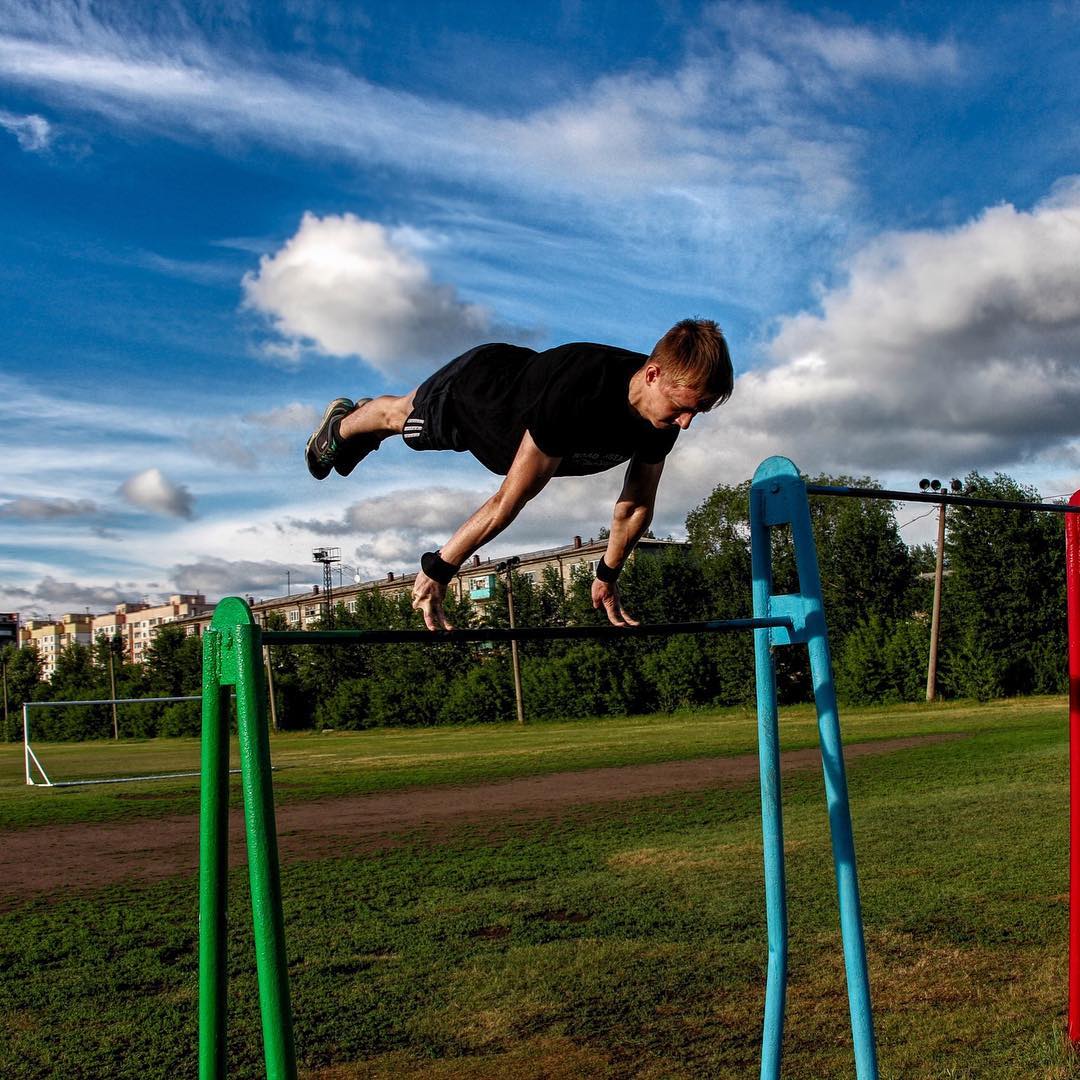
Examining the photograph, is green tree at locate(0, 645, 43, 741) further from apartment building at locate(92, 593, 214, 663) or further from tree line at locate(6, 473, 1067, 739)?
apartment building at locate(92, 593, 214, 663)

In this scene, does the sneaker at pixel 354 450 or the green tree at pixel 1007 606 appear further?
the green tree at pixel 1007 606

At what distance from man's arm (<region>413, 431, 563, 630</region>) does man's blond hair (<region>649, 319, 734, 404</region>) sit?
0.37 m

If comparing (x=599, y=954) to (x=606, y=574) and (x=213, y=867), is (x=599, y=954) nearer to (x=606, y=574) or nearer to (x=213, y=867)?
(x=606, y=574)

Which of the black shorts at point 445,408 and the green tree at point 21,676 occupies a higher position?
the black shorts at point 445,408

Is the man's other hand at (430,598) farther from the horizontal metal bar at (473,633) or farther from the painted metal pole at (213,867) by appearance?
the painted metal pole at (213,867)

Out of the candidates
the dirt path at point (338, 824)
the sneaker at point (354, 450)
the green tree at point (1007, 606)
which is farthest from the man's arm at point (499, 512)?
the green tree at point (1007, 606)

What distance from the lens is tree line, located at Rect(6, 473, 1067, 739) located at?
30141 mm

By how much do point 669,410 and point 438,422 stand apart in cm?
74

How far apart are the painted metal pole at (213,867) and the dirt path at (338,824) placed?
19.7 ft

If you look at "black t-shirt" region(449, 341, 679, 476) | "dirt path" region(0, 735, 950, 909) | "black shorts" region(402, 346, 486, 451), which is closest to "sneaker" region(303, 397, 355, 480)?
"black shorts" region(402, 346, 486, 451)

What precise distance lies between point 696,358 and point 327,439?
1.48 metres

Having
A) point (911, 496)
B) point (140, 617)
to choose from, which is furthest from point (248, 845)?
point (140, 617)

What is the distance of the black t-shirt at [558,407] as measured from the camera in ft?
8.96

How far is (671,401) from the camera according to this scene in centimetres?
274
